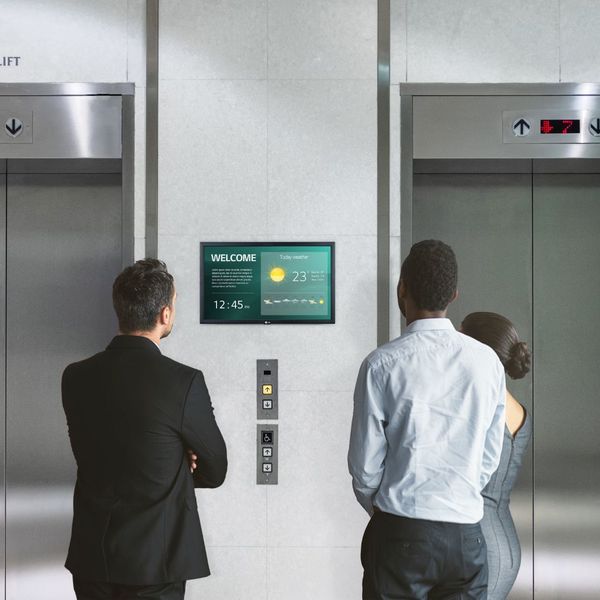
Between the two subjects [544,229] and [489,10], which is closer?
[489,10]

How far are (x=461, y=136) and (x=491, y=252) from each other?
609 millimetres

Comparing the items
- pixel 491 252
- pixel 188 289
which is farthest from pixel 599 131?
pixel 188 289

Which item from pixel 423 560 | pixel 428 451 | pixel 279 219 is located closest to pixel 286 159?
pixel 279 219

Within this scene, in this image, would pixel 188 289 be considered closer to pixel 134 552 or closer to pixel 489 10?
pixel 134 552

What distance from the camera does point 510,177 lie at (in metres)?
3.65

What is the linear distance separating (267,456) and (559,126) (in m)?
2.07

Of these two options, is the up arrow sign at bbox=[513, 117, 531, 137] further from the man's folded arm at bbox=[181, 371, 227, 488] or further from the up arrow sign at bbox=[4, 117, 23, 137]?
the up arrow sign at bbox=[4, 117, 23, 137]

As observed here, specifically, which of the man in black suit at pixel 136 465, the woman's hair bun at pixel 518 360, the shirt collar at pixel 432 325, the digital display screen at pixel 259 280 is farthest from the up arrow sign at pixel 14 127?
the woman's hair bun at pixel 518 360

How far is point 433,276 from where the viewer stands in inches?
83.3

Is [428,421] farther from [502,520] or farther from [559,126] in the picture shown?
[559,126]

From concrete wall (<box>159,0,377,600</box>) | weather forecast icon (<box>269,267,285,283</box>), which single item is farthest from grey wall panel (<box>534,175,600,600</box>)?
weather forecast icon (<box>269,267,285,283</box>)

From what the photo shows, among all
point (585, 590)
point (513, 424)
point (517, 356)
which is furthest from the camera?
point (585, 590)

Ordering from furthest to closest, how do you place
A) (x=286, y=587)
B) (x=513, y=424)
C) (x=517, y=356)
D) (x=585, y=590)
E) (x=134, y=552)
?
1. (x=585, y=590)
2. (x=286, y=587)
3. (x=517, y=356)
4. (x=513, y=424)
5. (x=134, y=552)

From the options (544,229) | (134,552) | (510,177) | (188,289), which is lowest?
(134,552)
